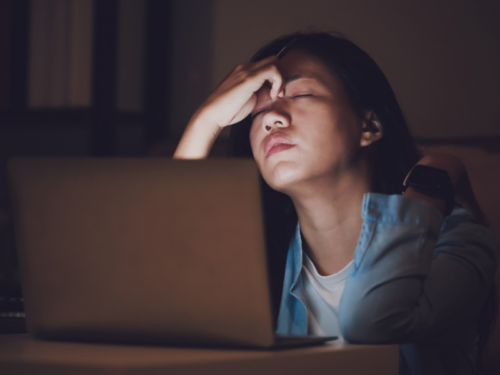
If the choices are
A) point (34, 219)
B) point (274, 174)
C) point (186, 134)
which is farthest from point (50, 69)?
point (34, 219)

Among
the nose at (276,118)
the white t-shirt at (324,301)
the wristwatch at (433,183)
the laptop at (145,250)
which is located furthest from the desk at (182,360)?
the nose at (276,118)

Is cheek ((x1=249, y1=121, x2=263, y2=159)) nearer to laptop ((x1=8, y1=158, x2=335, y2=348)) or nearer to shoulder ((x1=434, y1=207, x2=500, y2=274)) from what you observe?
shoulder ((x1=434, y1=207, x2=500, y2=274))

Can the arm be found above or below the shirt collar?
above

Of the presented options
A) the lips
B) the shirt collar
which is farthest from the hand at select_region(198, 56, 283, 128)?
the shirt collar

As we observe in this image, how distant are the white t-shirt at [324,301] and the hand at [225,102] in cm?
44

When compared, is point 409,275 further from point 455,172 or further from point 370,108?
point 370,108

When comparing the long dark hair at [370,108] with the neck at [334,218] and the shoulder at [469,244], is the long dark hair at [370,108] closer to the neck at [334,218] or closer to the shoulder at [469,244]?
the neck at [334,218]

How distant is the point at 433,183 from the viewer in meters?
0.79

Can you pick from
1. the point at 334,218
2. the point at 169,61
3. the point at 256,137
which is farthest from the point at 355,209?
the point at 169,61

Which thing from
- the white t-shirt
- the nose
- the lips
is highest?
the nose

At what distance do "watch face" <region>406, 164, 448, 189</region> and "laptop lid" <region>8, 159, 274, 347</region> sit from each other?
429 mm

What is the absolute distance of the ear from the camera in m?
1.26

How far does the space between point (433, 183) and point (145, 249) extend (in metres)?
0.52

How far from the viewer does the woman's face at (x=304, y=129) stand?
1.11 metres
